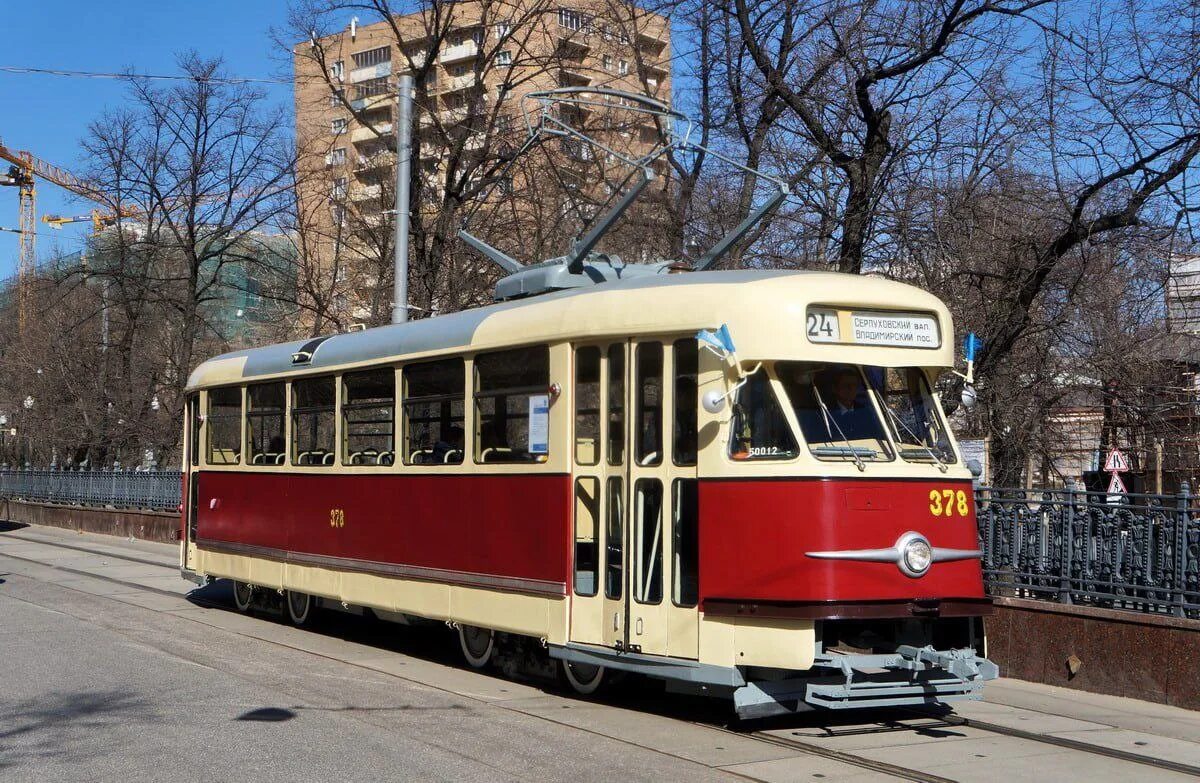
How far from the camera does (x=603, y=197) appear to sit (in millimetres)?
27953

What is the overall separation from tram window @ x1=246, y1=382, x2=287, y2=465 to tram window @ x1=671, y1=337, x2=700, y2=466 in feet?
21.2

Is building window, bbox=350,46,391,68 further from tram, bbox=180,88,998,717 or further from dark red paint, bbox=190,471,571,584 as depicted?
tram, bbox=180,88,998,717

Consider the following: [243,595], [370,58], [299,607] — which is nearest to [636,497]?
[299,607]

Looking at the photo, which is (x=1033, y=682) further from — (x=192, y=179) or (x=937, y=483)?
(x=192, y=179)

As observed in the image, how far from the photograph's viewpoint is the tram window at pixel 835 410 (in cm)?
895

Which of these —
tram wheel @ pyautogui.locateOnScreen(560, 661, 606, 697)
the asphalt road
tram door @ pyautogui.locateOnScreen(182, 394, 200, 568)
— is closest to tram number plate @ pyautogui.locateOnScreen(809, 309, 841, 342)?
the asphalt road

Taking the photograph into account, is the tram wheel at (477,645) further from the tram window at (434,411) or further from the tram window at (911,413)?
the tram window at (911,413)

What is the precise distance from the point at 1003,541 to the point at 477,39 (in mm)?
19556

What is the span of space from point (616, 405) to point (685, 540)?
1.15 meters

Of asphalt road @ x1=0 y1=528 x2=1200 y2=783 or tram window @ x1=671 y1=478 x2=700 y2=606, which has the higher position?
tram window @ x1=671 y1=478 x2=700 y2=606

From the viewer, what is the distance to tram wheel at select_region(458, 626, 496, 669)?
11.4 meters

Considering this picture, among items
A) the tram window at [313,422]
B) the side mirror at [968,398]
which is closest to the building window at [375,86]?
the tram window at [313,422]

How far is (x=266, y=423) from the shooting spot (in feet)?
49.5

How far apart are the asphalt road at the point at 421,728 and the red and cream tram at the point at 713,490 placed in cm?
44
